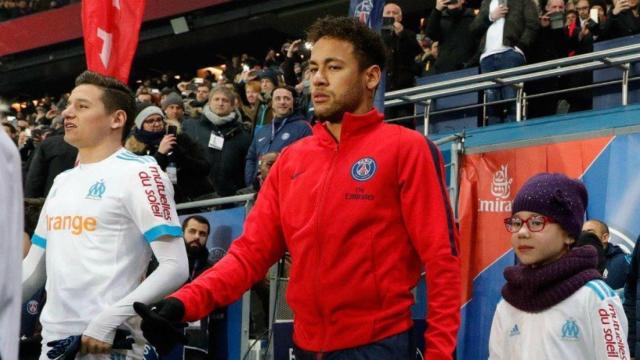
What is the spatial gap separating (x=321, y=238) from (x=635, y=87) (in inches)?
236

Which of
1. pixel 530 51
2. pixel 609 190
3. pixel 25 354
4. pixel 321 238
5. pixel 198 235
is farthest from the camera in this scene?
pixel 530 51

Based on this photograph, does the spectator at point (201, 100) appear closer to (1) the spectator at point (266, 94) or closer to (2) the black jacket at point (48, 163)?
(1) the spectator at point (266, 94)

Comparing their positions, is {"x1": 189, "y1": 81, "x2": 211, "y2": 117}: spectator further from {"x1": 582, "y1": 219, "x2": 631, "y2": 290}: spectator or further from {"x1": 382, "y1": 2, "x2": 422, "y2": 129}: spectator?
{"x1": 582, "y1": 219, "x2": 631, "y2": 290}: spectator

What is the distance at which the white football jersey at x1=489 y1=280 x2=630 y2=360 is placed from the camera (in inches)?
165

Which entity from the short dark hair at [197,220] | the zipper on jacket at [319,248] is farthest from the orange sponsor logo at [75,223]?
the short dark hair at [197,220]

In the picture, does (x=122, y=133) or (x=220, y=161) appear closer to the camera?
(x=122, y=133)

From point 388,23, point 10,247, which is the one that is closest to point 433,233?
point 10,247

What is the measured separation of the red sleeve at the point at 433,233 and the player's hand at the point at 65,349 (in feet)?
4.96

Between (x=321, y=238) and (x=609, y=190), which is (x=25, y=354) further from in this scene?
(x=609, y=190)

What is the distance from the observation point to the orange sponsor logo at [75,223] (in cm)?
450

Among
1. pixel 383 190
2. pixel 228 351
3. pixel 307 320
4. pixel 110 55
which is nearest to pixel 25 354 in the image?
pixel 307 320

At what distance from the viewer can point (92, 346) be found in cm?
427

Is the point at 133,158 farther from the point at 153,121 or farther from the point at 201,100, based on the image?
the point at 201,100

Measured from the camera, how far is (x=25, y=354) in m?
4.53
